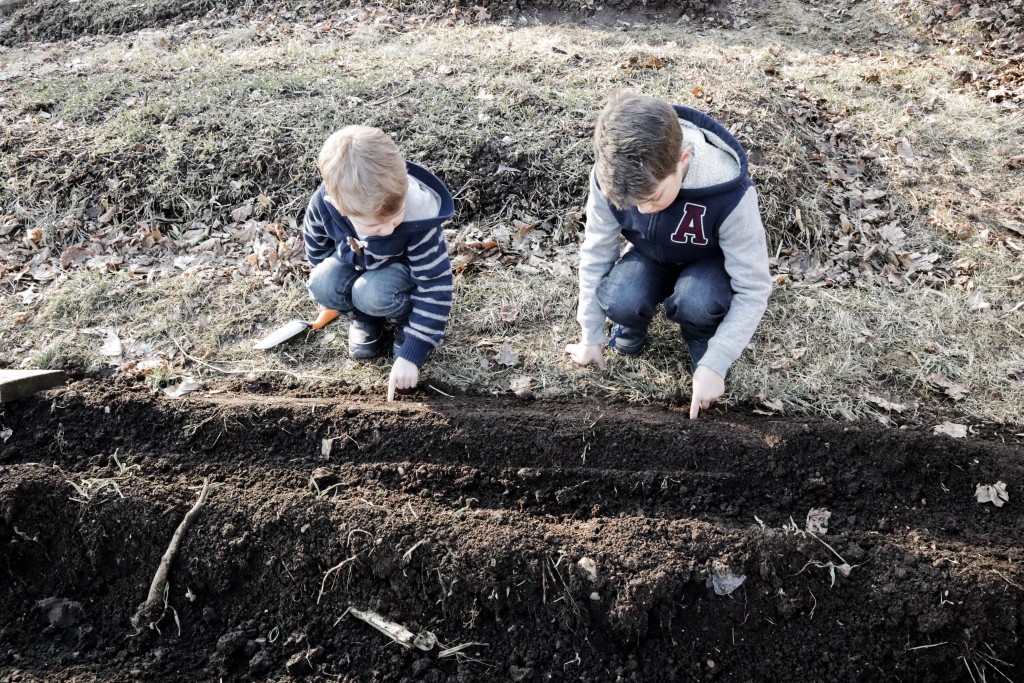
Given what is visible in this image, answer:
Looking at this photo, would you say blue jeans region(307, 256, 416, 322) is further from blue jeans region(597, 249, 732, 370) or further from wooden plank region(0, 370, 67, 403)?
wooden plank region(0, 370, 67, 403)

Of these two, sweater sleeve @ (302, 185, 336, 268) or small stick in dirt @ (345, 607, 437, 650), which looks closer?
small stick in dirt @ (345, 607, 437, 650)

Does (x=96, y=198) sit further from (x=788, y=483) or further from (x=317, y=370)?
(x=788, y=483)

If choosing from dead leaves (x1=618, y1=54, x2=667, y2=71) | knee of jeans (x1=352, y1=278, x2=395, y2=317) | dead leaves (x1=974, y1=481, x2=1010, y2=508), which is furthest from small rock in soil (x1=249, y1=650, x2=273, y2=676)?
dead leaves (x1=618, y1=54, x2=667, y2=71)

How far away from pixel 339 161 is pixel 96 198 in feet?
9.49

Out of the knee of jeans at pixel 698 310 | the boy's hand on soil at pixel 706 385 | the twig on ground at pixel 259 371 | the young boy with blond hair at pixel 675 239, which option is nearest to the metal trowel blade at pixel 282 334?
the twig on ground at pixel 259 371

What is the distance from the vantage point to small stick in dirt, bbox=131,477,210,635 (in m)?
2.30

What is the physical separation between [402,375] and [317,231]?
767 mm

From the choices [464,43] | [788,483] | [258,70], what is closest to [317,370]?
[788,483]

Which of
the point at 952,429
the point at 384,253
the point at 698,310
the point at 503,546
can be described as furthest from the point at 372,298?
the point at 952,429

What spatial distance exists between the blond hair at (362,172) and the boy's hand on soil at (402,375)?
2.36 ft

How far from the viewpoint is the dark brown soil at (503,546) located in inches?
85.3

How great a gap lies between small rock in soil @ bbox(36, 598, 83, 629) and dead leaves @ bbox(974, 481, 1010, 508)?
318 centimetres

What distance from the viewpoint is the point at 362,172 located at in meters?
2.46

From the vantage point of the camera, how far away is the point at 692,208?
2682 millimetres
